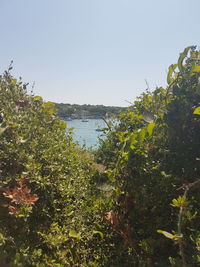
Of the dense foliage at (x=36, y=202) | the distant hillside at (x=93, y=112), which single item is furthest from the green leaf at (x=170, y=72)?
the dense foliage at (x=36, y=202)

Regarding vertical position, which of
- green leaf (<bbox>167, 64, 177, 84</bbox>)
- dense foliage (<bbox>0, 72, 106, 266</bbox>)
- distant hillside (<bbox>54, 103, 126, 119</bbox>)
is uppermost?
green leaf (<bbox>167, 64, 177, 84</bbox>)

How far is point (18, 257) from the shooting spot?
1.32 metres

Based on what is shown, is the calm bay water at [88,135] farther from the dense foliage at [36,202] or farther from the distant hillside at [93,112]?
the dense foliage at [36,202]

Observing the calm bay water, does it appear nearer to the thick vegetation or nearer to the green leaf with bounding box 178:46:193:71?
the thick vegetation

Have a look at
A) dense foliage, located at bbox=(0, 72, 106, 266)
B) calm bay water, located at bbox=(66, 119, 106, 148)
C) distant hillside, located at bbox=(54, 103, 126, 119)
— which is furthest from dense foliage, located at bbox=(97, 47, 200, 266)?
calm bay water, located at bbox=(66, 119, 106, 148)

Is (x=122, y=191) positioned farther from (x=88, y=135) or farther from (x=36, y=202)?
(x=88, y=135)

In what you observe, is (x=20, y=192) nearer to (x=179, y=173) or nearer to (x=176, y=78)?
(x=179, y=173)

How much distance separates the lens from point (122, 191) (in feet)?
6.37

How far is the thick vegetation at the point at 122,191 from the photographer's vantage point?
1.60m

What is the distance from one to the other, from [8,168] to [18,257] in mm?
850

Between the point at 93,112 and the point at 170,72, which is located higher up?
the point at 170,72

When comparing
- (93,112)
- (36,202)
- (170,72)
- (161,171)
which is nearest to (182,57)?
(170,72)

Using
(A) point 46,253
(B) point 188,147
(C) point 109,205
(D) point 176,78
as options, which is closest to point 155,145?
(B) point 188,147

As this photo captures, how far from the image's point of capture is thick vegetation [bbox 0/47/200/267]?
1599 mm
